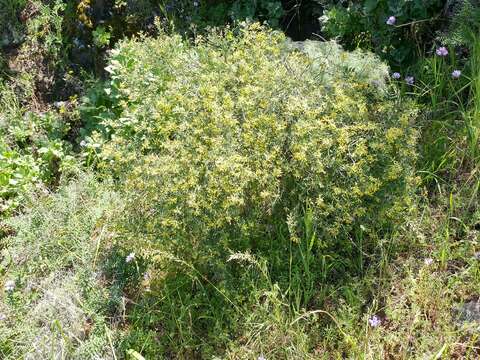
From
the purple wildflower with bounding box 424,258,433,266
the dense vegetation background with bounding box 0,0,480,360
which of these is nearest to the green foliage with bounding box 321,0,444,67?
the dense vegetation background with bounding box 0,0,480,360

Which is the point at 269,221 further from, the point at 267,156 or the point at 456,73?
the point at 456,73

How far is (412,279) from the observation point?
2674 millimetres

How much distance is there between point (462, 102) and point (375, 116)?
2.89 feet

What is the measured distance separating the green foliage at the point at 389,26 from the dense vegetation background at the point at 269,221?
14 cm

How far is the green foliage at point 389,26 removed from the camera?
11.9 ft

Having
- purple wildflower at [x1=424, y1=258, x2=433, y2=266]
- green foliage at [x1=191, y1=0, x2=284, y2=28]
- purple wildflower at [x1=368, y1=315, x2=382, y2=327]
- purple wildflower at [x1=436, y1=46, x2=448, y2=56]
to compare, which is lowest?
purple wildflower at [x1=368, y1=315, x2=382, y2=327]

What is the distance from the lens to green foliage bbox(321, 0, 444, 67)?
3.64 m

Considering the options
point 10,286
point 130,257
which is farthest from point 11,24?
point 130,257

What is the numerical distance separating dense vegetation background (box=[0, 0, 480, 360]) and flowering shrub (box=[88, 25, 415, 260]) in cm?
1

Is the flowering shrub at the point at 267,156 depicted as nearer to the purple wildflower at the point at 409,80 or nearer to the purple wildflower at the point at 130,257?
the purple wildflower at the point at 130,257

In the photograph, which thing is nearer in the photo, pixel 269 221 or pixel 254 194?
pixel 254 194

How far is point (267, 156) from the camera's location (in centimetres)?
256

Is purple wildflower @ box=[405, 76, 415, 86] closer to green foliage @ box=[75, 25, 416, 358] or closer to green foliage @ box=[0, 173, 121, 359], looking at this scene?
green foliage @ box=[75, 25, 416, 358]

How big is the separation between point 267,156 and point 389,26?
1.70 metres
